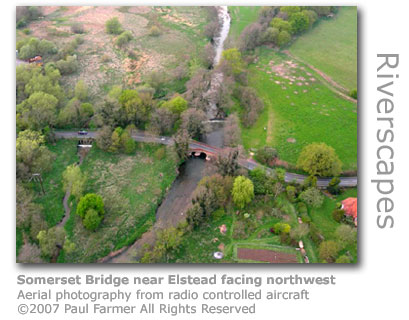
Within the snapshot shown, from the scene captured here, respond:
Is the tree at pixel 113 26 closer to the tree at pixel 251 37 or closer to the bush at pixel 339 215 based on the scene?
the tree at pixel 251 37

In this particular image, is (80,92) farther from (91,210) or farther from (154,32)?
(154,32)

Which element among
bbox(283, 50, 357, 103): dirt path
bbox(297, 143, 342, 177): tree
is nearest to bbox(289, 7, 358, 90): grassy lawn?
bbox(283, 50, 357, 103): dirt path

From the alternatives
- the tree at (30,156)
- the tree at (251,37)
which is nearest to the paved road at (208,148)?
the tree at (30,156)

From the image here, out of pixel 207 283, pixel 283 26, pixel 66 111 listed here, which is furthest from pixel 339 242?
pixel 283 26

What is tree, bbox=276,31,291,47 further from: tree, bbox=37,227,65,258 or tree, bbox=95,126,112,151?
tree, bbox=37,227,65,258

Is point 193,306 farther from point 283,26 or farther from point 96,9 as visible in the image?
point 96,9

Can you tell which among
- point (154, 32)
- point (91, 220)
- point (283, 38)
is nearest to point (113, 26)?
point (154, 32)
